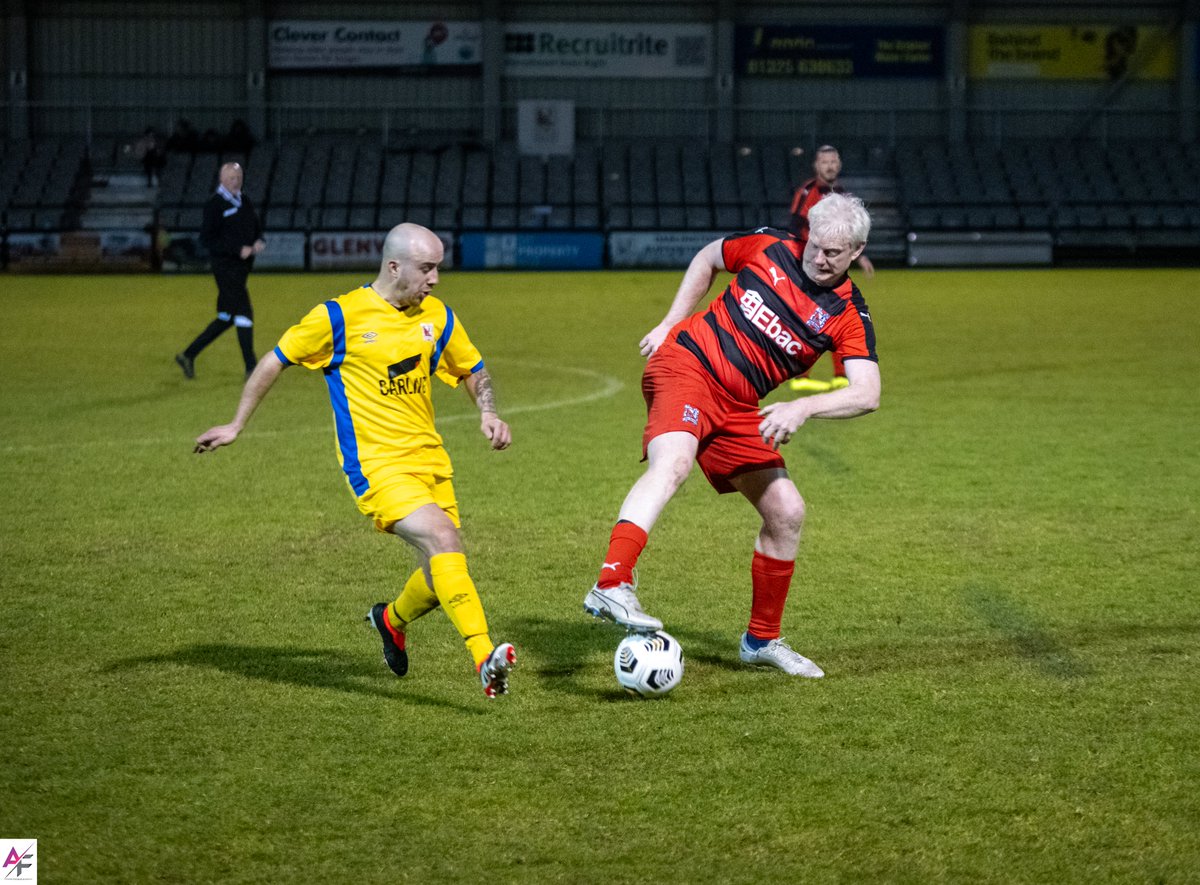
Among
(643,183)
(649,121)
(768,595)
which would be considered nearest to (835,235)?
(768,595)

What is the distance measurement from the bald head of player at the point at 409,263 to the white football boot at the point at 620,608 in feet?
4.29

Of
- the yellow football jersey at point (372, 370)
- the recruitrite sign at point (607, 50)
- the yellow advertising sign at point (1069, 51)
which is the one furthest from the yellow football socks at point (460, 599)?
the yellow advertising sign at point (1069, 51)

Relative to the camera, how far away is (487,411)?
19.0 ft

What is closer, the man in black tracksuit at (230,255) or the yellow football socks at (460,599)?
the yellow football socks at (460,599)

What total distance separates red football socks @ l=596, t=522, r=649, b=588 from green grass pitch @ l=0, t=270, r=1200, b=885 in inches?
20.7

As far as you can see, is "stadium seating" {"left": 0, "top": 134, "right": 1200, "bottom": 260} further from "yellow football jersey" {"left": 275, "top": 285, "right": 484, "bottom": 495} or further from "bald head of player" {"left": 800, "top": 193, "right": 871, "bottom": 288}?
"yellow football jersey" {"left": 275, "top": 285, "right": 484, "bottom": 495}

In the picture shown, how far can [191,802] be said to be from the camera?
443cm

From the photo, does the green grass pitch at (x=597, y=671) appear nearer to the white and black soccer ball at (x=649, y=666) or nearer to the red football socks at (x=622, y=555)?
the white and black soccer ball at (x=649, y=666)

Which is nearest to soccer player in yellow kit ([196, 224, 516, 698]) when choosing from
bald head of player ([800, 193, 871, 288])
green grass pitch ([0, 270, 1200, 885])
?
green grass pitch ([0, 270, 1200, 885])

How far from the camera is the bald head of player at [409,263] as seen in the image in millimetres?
5359

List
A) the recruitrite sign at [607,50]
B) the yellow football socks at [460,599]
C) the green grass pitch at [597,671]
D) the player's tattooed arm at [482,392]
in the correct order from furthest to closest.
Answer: the recruitrite sign at [607,50] → the player's tattooed arm at [482,392] → the yellow football socks at [460,599] → the green grass pitch at [597,671]

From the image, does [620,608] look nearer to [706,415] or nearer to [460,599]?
[460,599]

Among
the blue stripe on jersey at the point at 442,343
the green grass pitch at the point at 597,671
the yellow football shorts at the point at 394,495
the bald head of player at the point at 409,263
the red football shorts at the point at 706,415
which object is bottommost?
the green grass pitch at the point at 597,671

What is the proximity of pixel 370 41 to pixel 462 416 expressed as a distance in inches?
1132
